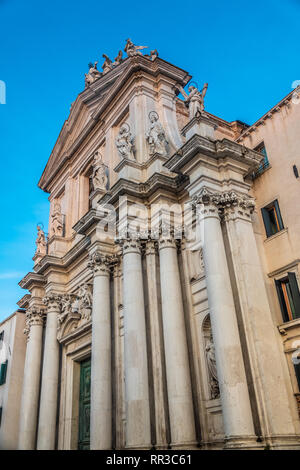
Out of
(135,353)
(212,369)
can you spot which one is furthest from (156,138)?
(212,369)

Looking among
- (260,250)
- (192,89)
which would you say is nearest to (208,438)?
(260,250)

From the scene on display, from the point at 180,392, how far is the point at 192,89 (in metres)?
8.95

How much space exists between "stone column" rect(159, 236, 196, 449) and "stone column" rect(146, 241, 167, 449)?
0.57m

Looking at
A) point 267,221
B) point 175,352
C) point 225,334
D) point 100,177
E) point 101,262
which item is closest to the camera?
point 225,334

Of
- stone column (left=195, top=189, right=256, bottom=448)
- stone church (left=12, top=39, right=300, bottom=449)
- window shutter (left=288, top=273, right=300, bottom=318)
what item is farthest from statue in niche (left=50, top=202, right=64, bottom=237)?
window shutter (left=288, top=273, right=300, bottom=318)

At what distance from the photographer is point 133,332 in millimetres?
12234

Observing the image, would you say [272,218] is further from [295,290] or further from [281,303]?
[281,303]

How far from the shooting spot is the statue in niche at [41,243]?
71.9 feet

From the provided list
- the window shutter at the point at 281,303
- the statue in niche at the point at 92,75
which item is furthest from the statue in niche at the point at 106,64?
the window shutter at the point at 281,303

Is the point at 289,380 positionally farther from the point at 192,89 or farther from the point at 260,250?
the point at 192,89

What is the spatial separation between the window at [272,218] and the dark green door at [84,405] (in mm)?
8773

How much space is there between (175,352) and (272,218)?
4669mm

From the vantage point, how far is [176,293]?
39.8 ft

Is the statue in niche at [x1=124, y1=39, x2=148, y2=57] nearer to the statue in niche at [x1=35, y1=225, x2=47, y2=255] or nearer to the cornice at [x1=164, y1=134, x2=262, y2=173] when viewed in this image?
the cornice at [x1=164, y1=134, x2=262, y2=173]
